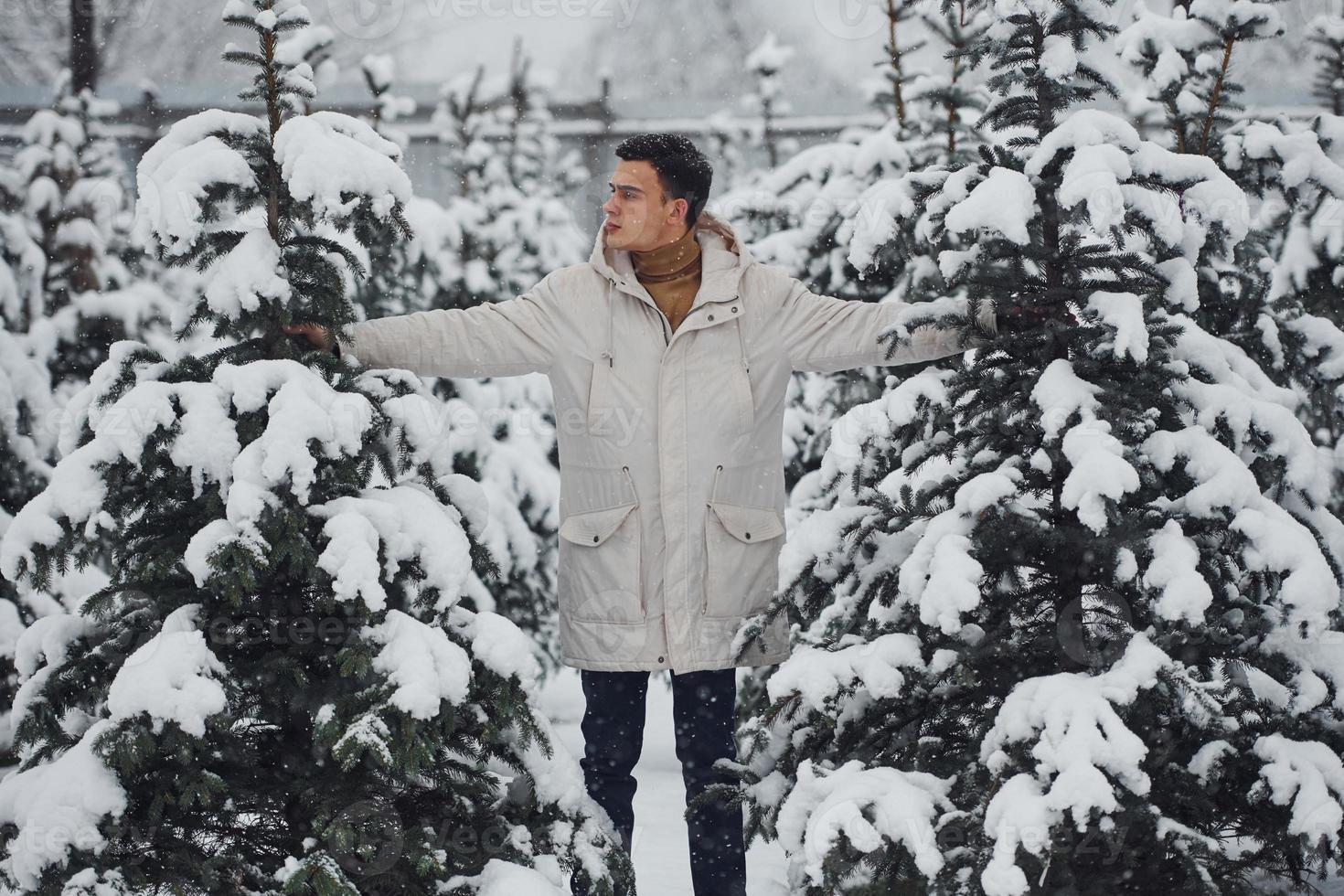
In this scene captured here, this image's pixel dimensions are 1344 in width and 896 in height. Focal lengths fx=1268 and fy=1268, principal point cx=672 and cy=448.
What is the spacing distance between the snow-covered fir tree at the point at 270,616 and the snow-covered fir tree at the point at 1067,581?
721mm

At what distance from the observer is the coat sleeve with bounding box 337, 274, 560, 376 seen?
10.5 ft

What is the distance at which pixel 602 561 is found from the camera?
11.1 ft

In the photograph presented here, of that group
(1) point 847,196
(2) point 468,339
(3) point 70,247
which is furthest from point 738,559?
(3) point 70,247

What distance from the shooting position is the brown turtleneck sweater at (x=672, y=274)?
3486 millimetres

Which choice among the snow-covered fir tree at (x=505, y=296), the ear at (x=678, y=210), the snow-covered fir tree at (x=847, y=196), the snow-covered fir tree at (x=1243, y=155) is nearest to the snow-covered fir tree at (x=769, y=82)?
the snow-covered fir tree at (x=847, y=196)

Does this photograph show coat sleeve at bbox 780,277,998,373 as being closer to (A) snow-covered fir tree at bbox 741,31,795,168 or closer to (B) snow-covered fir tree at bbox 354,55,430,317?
(B) snow-covered fir tree at bbox 354,55,430,317

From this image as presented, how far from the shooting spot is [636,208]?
132 inches

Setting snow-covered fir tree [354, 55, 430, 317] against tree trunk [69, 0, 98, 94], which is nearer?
snow-covered fir tree [354, 55, 430, 317]

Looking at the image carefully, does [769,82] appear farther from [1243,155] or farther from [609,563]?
[609,563]

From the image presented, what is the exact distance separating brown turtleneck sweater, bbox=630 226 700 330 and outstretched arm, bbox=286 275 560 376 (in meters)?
0.27

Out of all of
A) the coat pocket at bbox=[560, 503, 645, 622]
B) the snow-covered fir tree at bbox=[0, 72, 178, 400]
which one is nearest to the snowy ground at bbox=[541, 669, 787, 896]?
the coat pocket at bbox=[560, 503, 645, 622]

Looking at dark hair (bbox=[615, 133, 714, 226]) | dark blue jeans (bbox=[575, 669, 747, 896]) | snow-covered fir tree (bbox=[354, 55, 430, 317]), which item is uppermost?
dark hair (bbox=[615, 133, 714, 226])

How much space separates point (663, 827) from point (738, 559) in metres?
2.00

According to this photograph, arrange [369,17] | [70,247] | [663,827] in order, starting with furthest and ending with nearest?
[369,17] < [70,247] < [663,827]
